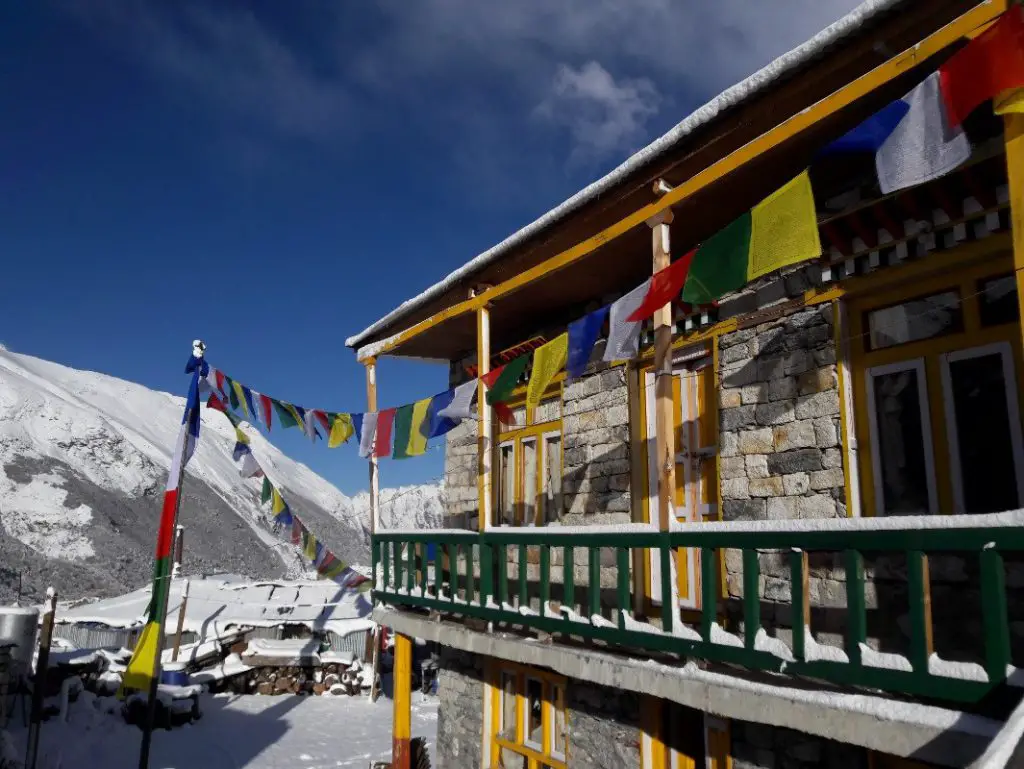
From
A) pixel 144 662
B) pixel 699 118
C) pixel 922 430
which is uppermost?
pixel 699 118

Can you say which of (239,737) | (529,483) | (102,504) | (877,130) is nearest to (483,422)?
(529,483)

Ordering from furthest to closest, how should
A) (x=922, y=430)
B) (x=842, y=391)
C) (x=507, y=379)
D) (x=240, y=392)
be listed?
(x=240, y=392) < (x=507, y=379) < (x=842, y=391) < (x=922, y=430)

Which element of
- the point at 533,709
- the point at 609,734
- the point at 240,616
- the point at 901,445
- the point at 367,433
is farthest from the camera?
the point at 240,616

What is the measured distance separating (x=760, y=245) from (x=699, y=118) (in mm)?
1199

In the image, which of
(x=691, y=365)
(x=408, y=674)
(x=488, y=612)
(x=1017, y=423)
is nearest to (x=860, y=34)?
(x=1017, y=423)

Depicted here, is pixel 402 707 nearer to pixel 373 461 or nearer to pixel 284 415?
pixel 373 461

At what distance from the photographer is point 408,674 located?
823cm

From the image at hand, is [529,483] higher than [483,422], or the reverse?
[483,422]

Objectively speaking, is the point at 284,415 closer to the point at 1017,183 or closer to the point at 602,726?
the point at 602,726

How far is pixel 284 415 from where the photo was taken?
930 cm

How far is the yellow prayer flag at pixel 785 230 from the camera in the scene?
3.32 metres

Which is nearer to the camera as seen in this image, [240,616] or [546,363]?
[546,363]

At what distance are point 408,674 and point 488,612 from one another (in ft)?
9.27

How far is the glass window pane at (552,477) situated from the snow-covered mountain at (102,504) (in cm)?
2390
